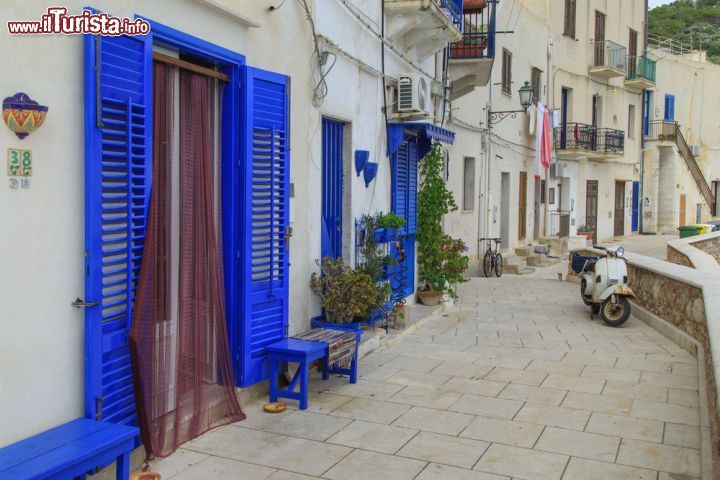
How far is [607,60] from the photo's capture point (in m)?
26.1

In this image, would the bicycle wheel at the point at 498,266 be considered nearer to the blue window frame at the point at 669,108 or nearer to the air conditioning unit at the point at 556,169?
the air conditioning unit at the point at 556,169

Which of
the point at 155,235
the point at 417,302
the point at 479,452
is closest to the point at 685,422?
the point at 479,452

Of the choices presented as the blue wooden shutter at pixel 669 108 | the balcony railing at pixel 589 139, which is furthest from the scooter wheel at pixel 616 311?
the blue wooden shutter at pixel 669 108

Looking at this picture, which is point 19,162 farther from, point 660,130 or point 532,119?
point 660,130

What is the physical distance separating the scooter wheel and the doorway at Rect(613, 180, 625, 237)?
2046 cm

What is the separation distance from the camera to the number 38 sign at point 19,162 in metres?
3.54

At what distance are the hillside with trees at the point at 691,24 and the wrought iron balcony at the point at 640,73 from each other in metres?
16.4

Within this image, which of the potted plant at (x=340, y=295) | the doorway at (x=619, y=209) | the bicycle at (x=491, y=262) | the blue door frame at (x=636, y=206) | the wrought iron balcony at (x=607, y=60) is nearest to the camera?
the potted plant at (x=340, y=295)

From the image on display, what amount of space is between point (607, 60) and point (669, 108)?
30.1 feet

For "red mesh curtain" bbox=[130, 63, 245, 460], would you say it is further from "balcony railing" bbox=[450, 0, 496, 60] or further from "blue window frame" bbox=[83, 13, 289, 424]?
"balcony railing" bbox=[450, 0, 496, 60]

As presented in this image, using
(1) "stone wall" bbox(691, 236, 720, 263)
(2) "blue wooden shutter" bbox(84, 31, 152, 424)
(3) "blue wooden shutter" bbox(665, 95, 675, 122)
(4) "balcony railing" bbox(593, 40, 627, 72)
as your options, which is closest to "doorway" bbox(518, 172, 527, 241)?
(1) "stone wall" bbox(691, 236, 720, 263)

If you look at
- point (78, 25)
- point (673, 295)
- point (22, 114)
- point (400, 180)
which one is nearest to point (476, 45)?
point (400, 180)

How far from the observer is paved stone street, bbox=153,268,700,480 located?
4.66 m

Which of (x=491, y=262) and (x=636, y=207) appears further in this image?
(x=636, y=207)
